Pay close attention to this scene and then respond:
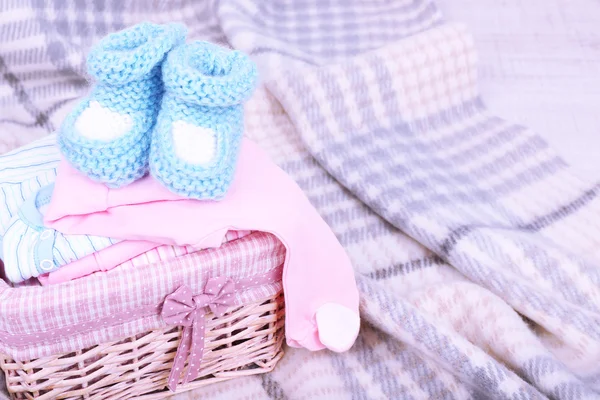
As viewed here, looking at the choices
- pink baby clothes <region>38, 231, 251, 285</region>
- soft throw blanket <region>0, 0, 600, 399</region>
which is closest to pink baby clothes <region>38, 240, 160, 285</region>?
pink baby clothes <region>38, 231, 251, 285</region>

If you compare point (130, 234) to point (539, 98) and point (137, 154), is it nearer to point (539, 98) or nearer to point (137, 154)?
point (137, 154)

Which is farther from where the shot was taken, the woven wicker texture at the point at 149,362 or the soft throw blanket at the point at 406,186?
the soft throw blanket at the point at 406,186

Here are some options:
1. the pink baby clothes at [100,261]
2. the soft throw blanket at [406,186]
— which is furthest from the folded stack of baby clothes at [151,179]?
the soft throw blanket at [406,186]

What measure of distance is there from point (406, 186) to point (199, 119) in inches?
19.4

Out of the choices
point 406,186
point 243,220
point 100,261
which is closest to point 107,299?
point 100,261

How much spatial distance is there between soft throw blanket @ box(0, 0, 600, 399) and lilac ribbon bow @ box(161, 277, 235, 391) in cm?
13

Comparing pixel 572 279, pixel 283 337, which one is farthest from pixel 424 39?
pixel 283 337

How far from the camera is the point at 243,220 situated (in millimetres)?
722

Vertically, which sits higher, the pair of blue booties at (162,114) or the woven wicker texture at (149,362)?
the pair of blue booties at (162,114)

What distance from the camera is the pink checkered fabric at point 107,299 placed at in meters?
0.66

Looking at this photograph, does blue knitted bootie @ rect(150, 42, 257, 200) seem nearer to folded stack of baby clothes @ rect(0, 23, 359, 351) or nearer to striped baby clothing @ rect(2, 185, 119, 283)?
folded stack of baby clothes @ rect(0, 23, 359, 351)

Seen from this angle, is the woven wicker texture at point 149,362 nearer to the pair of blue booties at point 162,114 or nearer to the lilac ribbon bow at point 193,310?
the lilac ribbon bow at point 193,310

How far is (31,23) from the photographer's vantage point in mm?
1190

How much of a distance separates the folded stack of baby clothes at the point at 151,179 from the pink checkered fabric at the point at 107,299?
0.02m
